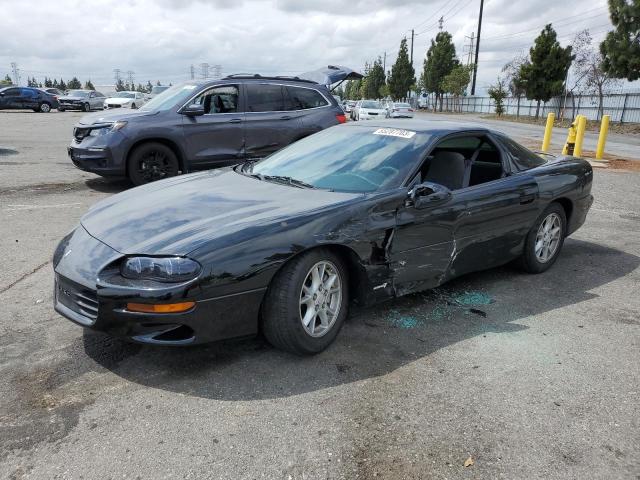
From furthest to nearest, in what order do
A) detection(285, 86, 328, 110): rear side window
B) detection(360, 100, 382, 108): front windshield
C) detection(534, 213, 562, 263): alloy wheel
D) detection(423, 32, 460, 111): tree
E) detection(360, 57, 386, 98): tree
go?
detection(360, 57, 386, 98): tree → detection(423, 32, 460, 111): tree → detection(360, 100, 382, 108): front windshield → detection(285, 86, 328, 110): rear side window → detection(534, 213, 562, 263): alloy wheel

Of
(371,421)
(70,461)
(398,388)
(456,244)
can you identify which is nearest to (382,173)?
(456,244)

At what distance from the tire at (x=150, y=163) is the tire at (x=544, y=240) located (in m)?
5.41

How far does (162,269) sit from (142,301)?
0.19 meters

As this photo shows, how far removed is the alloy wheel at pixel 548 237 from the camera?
4871mm

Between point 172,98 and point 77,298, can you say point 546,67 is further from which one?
point 77,298

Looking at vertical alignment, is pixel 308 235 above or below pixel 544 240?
above

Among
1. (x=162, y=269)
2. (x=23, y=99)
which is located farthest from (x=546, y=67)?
(x=162, y=269)

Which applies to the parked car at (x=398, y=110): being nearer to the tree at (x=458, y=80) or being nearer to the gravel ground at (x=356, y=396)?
the gravel ground at (x=356, y=396)

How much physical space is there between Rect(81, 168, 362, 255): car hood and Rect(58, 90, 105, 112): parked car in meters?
36.8

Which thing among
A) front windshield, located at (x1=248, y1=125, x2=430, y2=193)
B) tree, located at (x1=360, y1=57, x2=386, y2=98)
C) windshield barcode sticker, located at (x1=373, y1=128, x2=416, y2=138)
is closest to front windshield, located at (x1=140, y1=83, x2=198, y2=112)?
front windshield, located at (x1=248, y1=125, x2=430, y2=193)

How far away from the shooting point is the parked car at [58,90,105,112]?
119ft

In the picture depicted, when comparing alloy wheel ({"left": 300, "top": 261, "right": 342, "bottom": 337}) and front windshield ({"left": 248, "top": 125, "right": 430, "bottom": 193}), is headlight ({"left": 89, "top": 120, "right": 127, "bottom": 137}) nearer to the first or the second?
front windshield ({"left": 248, "top": 125, "right": 430, "bottom": 193})

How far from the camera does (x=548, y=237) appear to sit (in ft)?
16.3

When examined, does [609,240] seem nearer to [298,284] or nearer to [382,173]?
[382,173]
